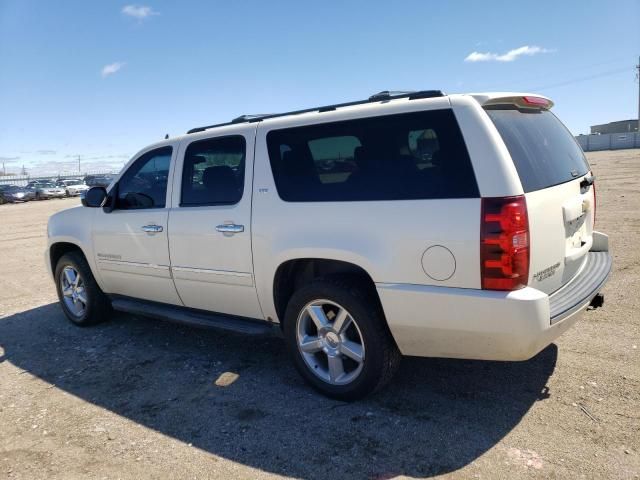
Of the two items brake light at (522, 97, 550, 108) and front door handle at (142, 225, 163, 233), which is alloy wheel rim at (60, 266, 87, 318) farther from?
brake light at (522, 97, 550, 108)

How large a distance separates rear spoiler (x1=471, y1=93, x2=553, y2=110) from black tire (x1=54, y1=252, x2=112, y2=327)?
4.29 m

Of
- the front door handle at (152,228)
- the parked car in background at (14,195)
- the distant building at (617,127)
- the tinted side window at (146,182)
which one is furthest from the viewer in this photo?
the distant building at (617,127)

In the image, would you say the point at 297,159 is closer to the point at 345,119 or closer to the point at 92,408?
the point at 345,119

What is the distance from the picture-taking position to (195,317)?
432cm

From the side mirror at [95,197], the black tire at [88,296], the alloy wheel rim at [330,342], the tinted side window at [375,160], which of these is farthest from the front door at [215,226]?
the black tire at [88,296]

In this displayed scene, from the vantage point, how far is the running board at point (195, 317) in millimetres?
3916

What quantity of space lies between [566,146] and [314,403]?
2.60 meters

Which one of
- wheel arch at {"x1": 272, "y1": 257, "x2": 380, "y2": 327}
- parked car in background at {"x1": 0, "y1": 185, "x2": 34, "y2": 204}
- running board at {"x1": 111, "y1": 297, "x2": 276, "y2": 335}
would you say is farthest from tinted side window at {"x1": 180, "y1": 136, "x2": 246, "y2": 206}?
parked car in background at {"x1": 0, "y1": 185, "x2": 34, "y2": 204}

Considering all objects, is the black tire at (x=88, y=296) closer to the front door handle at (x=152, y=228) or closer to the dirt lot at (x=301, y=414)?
the dirt lot at (x=301, y=414)

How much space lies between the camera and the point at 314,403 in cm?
354

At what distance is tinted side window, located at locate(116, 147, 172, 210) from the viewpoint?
455 centimetres

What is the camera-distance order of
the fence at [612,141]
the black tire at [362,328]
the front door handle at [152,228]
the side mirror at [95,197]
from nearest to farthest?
the black tire at [362,328], the front door handle at [152,228], the side mirror at [95,197], the fence at [612,141]

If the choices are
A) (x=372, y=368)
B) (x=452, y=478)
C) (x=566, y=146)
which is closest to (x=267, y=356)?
(x=372, y=368)

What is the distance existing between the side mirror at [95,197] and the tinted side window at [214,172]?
1083 mm
